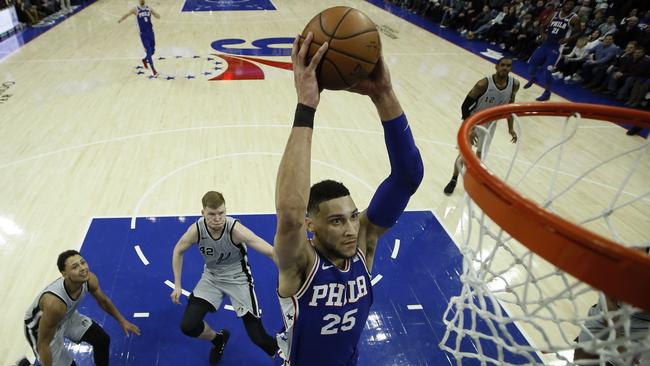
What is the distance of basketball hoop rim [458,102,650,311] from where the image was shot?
1064mm

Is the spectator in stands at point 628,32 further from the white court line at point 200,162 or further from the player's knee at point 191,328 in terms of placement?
the player's knee at point 191,328

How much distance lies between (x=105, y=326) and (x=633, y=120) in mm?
3959

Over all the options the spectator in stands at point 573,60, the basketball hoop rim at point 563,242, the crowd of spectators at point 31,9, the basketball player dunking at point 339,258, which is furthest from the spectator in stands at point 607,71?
the crowd of spectators at point 31,9

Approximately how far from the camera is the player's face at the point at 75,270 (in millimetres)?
2760

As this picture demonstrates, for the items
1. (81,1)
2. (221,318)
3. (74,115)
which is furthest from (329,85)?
(81,1)

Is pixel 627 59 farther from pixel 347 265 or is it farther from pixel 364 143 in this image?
pixel 347 265

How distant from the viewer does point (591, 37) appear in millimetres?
10570

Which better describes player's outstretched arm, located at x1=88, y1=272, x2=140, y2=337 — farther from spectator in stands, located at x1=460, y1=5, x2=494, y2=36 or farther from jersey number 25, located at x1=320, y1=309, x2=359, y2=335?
spectator in stands, located at x1=460, y1=5, x2=494, y2=36

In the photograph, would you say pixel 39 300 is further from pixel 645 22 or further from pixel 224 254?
pixel 645 22

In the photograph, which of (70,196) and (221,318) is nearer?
(221,318)

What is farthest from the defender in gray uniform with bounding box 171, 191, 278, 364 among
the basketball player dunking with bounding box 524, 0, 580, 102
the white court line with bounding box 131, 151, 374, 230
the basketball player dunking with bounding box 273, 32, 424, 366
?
the basketball player dunking with bounding box 524, 0, 580, 102

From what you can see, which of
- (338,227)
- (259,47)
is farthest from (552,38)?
(338,227)

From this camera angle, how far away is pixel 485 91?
5234 millimetres

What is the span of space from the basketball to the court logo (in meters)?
8.34
